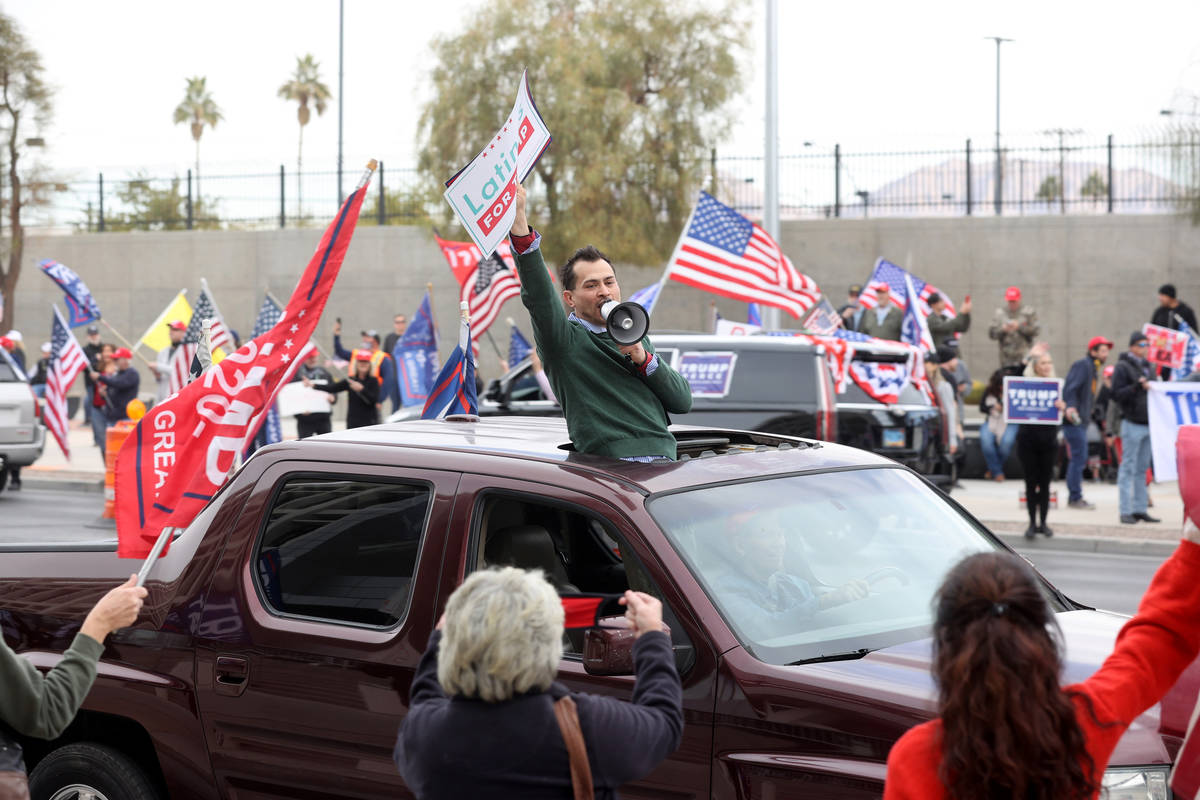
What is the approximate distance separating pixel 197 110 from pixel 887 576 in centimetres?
7127

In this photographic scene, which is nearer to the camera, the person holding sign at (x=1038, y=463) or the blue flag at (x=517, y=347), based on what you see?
the person holding sign at (x=1038, y=463)

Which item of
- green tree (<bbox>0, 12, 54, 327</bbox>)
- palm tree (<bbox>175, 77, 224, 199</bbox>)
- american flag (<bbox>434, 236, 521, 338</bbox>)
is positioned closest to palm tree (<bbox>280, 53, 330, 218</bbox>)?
palm tree (<bbox>175, 77, 224, 199</bbox>)

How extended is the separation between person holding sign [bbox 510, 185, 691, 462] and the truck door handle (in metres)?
1.24

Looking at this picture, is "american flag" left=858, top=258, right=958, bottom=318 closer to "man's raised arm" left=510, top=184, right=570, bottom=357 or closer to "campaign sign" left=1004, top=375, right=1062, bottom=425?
"campaign sign" left=1004, top=375, right=1062, bottom=425

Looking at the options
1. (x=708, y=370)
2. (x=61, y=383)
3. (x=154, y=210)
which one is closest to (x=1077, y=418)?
(x=708, y=370)

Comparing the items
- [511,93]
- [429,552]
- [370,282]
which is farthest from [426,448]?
[370,282]

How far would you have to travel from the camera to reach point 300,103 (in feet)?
227

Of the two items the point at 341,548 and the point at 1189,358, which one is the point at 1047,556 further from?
the point at 341,548

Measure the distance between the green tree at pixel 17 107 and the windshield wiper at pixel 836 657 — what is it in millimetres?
34379

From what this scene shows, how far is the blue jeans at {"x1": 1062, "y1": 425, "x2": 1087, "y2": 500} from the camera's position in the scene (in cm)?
1570

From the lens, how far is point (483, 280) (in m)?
17.5

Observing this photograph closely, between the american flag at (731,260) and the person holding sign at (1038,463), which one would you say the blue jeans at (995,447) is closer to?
the american flag at (731,260)

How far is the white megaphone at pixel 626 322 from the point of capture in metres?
4.44

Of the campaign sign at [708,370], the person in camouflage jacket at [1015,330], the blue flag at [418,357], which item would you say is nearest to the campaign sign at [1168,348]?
the person in camouflage jacket at [1015,330]
